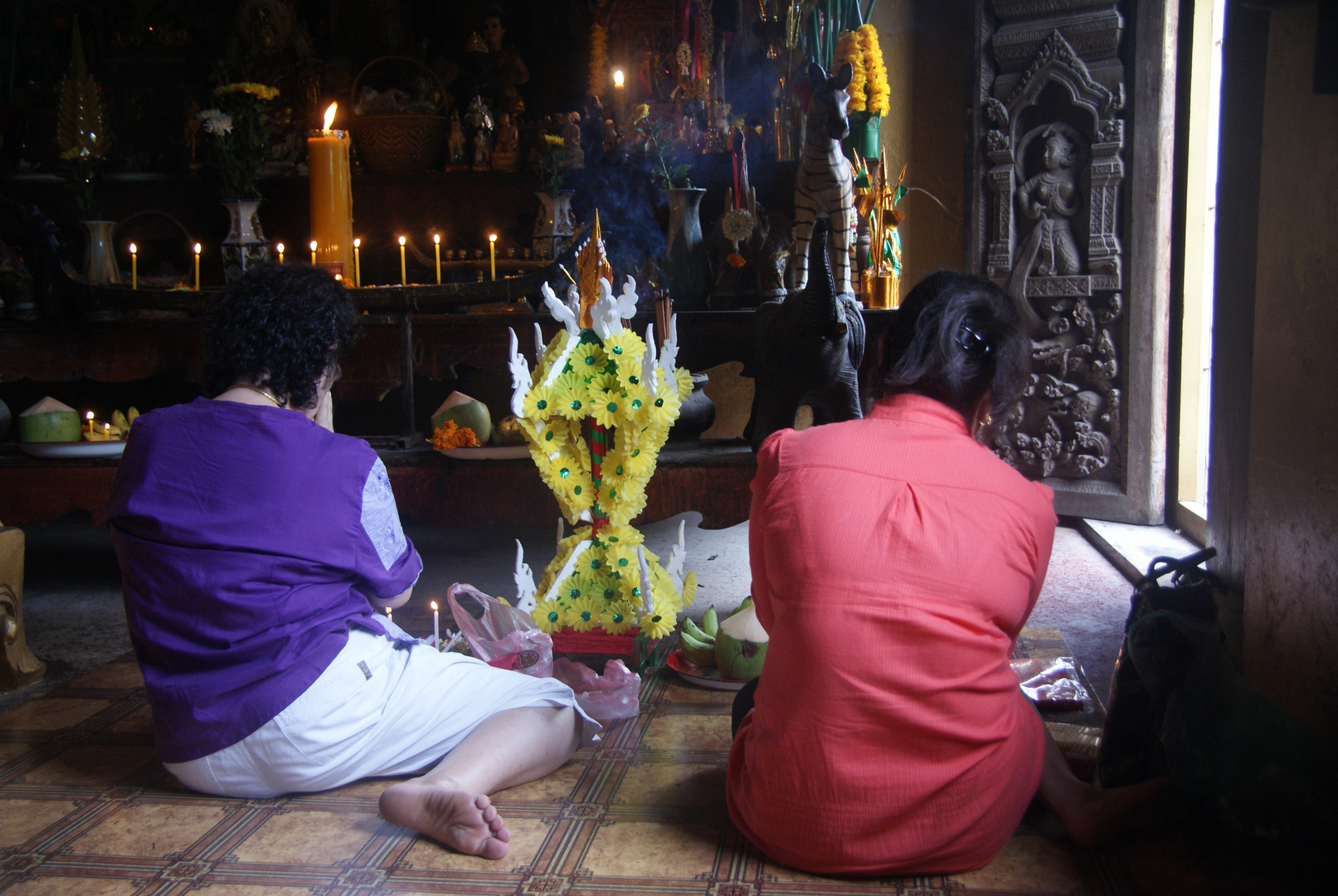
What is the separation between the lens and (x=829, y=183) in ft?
11.0

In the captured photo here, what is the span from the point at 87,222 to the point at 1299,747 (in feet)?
16.1

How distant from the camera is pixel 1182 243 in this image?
4.14 m

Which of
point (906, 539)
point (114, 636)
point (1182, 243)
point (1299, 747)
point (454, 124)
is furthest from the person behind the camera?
point (454, 124)

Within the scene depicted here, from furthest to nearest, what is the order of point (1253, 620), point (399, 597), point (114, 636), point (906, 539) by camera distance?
point (114, 636), point (1253, 620), point (399, 597), point (906, 539)

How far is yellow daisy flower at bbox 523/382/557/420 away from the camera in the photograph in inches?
103

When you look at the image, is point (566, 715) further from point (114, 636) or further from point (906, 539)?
point (114, 636)

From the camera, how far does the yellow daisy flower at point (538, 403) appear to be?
260cm

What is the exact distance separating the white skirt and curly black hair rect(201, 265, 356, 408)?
1.77 ft

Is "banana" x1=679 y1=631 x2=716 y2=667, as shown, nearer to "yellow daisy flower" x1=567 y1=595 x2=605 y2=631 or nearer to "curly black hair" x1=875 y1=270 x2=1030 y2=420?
"yellow daisy flower" x1=567 y1=595 x2=605 y2=631

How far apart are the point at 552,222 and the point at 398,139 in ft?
2.99

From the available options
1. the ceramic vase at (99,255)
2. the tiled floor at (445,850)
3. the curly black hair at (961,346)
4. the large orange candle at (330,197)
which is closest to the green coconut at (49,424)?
the ceramic vase at (99,255)

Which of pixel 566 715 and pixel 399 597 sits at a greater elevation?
pixel 399 597

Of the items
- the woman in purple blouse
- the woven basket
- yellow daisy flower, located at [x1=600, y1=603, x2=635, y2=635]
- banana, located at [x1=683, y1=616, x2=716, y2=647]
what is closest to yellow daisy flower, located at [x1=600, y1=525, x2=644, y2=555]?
yellow daisy flower, located at [x1=600, y1=603, x2=635, y2=635]

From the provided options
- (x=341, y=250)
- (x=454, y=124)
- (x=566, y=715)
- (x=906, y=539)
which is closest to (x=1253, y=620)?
(x=906, y=539)
